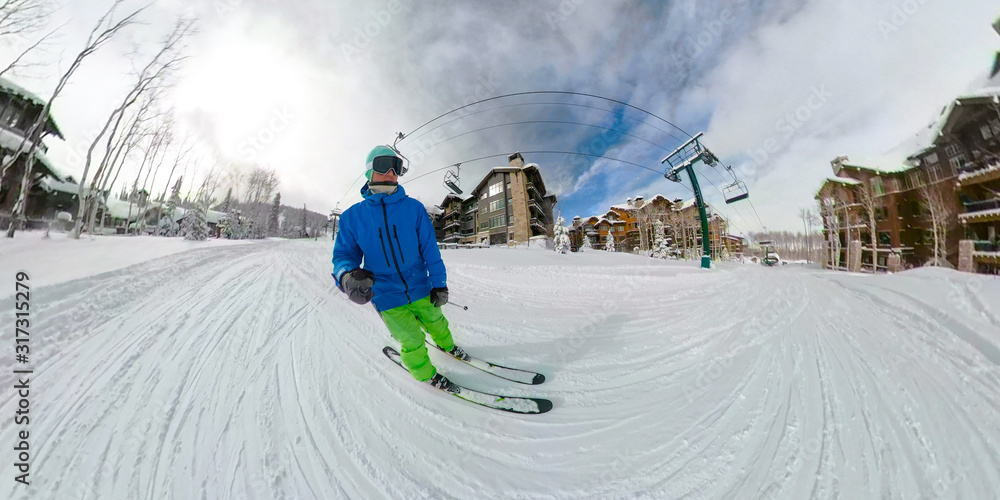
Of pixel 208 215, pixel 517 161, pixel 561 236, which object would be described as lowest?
pixel 561 236

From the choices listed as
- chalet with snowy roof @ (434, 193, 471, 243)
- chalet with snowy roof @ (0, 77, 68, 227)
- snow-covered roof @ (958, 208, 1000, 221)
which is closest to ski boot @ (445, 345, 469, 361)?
snow-covered roof @ (958, 208, 1000, 221)

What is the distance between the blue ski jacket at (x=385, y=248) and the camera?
6.78 ft

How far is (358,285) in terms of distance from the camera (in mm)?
1903

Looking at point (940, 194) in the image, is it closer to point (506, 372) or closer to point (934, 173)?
point (934, 173)

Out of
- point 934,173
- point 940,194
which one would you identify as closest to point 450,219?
point 934,173

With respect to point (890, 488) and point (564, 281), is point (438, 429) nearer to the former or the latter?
point (890, 488)

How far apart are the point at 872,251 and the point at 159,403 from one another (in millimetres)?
15034

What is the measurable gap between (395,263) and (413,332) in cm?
55

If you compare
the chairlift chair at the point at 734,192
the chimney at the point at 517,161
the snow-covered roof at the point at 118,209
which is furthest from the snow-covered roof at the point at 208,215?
the chairlift chair at the point at 734,192

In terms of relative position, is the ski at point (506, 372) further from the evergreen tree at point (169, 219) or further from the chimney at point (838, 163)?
the evergreen tree at point (169, 219)

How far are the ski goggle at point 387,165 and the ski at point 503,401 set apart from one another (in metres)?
1.80

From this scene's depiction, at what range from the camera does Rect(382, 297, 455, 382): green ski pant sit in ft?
6.31

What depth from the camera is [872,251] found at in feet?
26.5

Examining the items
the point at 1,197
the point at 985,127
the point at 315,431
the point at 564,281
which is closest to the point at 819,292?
the point at 564,281
